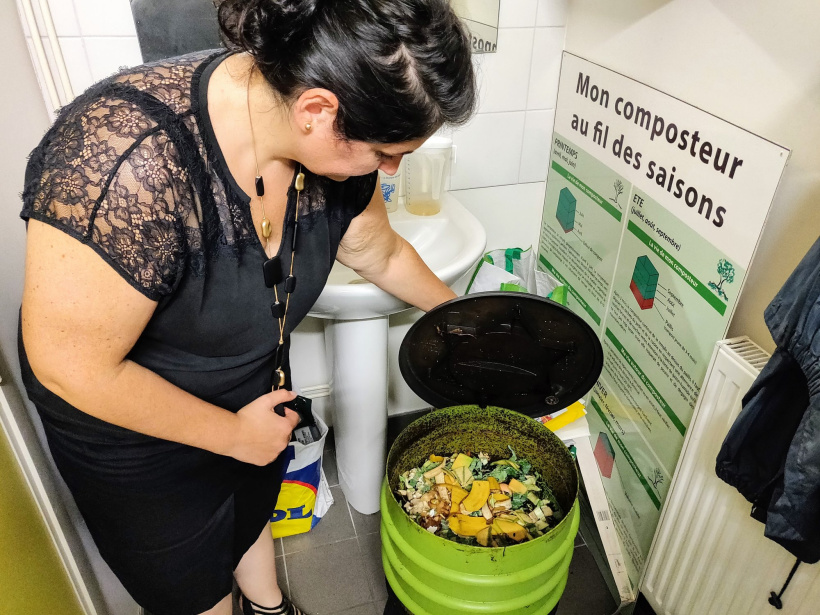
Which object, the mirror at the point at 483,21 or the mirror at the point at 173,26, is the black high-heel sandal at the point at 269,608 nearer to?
the mirror at the point at 173,26

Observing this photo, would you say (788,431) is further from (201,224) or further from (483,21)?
(483,21)

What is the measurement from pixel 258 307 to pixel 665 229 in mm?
783

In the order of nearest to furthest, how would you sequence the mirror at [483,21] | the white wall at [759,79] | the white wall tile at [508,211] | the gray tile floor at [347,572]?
the white wall at [759,79] < the mirror at [483,21] < the gray tile floor at [347,572] < the white wall tile at [508,211]

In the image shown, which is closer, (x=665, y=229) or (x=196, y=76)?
(x=196, y=76)

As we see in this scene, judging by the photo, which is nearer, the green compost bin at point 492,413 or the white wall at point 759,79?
the white wall at point 759,79

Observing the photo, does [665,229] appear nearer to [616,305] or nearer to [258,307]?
[616,305]

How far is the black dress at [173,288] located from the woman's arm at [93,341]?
21 mm

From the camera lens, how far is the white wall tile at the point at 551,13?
1.46 meters

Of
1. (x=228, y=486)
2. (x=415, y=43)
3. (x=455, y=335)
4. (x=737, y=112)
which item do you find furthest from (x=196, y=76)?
(x=737, y=112)

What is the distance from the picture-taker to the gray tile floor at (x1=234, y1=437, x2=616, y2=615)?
157 centimetres

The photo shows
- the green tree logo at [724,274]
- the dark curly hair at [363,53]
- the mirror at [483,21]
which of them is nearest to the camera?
the dark curly hair at [363,53]

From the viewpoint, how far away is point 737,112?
1.01 metres

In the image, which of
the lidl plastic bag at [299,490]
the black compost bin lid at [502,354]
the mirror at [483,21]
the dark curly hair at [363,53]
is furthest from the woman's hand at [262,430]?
the mirror at [483,21]

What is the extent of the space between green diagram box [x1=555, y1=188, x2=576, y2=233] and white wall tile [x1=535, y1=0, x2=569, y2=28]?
40cm
